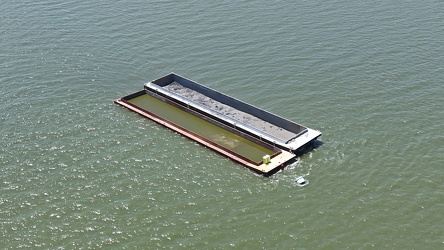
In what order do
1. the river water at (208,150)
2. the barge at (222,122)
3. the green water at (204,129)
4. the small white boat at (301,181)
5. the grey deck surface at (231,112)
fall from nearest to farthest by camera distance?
1. the river water at (208,150)
2. the small white boat at (301,181)
3. the barge at (222,122)
4. the green water at (204,129)
5. the grey deck surface at (231,112)

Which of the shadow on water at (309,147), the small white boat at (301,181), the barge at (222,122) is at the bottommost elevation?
the small white boat at (301,181)

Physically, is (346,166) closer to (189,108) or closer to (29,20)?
(189,108)

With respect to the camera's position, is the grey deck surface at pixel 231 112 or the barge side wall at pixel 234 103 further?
the grey deck surface at pixel 231 112

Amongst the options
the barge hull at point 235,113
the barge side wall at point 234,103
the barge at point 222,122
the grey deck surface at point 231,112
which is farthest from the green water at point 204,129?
the barge side wall at point 234,103

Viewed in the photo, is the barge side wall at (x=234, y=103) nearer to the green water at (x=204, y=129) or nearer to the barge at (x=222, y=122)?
the barge at (x=222, y=122)

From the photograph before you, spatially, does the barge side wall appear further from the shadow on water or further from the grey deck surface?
the shadow on water

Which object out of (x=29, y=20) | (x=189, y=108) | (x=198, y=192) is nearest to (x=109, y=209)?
(x=198, y=192)

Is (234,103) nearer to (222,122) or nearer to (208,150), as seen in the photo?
(222,122)
